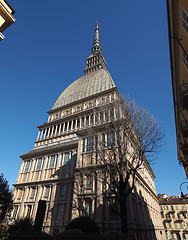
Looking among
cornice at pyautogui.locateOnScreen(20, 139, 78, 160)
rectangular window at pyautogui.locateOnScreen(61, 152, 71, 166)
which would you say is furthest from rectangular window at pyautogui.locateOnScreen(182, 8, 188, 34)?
rectangular window at pyautogui.locateOnScreen(61, 152, 71, 166)

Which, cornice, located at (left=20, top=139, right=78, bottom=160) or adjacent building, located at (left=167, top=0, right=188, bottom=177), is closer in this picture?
adjacent building, located at (left=167, top=0, right=188, bottom=177)

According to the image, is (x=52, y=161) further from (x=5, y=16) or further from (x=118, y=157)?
(x=5, y=16)

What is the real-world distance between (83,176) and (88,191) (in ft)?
6.92

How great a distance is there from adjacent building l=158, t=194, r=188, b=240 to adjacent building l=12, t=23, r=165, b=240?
2539cm

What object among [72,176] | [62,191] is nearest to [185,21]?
[72,176]

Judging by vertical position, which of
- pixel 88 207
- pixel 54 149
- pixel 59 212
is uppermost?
pixel 54 149

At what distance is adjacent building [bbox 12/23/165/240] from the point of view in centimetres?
1916

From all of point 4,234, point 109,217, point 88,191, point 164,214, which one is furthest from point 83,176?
point 164,214

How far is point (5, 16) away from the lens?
906 cm

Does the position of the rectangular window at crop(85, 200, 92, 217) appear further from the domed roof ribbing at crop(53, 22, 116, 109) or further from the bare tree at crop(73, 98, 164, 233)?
the domed roof ribbing at crop(53, 22, 116, 109)

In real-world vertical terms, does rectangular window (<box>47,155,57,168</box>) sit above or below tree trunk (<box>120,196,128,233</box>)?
above

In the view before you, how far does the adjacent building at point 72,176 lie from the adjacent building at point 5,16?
11.8 metres

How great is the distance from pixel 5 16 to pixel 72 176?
22682 mm

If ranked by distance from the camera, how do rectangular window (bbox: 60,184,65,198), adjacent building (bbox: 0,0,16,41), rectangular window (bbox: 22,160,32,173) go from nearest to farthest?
1. adjacent building (bbox: 0,0,16,41)
2. rectangular window (bbox: 60,184,65,198)
3. rectangular window (bbox: 22,160,32,173)
